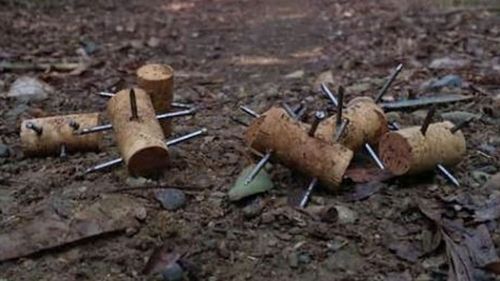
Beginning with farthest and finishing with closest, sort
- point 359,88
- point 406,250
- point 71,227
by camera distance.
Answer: point 359,88
point 71,227
point 406,250

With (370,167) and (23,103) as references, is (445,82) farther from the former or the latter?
(23,103)

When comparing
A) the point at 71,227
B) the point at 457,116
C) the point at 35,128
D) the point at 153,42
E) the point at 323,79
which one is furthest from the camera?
the point at 153,42

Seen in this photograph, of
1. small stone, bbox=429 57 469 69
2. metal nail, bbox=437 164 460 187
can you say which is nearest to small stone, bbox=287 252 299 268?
metal nail, bbox=437 164 460 187

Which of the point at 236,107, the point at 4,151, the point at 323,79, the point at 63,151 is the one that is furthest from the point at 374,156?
the point at 323,79

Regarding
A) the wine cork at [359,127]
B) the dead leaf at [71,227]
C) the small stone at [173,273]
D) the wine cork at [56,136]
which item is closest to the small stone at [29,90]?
the wine cork at [56,136]

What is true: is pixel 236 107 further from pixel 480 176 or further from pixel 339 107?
pixel 480 176

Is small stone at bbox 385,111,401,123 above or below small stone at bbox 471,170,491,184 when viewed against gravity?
below

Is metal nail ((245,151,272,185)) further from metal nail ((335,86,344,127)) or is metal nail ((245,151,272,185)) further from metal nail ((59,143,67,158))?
metal nail ((59,143,67,158))
